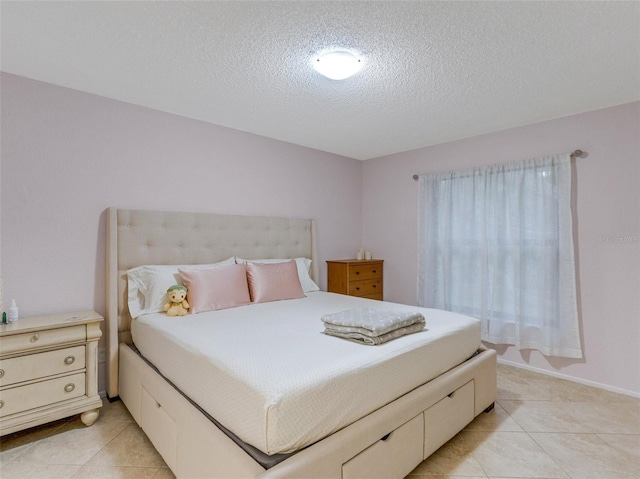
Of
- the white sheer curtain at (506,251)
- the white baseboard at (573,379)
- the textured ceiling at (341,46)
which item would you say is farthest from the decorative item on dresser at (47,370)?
the white baseboard at (573,379)

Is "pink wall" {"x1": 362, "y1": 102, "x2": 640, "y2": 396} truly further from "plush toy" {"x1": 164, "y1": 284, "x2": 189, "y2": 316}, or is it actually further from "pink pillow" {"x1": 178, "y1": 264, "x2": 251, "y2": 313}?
"plush toy" {"x1": 164, "y1": 284, "x2": 189, "y2": 316}

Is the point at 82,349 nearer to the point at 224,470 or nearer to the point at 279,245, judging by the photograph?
the point at 224,470

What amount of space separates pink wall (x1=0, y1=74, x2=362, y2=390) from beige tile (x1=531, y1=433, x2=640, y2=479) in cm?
297

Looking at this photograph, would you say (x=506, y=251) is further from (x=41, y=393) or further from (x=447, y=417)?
(x=41, y=393)

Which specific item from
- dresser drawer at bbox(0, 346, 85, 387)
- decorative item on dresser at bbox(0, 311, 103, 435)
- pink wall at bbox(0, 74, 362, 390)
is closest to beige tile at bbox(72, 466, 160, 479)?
decorative item on dresser at bbox(0, 311, 103, 435)

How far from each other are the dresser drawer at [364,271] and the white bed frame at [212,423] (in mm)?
936

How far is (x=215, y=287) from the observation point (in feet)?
8.45

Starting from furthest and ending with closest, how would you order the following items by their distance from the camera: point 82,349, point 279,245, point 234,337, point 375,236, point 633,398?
point 375,236, point 279,245, point 633,398, point 82,349, point 234,337

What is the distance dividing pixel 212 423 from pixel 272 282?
155 centimetres

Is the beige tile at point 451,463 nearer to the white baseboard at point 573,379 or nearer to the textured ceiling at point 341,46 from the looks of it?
the white baseboard at point 573,379

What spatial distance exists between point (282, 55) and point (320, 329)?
163cm

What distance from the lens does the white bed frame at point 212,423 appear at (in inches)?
51.1

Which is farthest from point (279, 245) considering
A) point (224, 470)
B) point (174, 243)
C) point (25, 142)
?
point (224, 470)

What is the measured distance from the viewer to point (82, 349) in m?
2.13
